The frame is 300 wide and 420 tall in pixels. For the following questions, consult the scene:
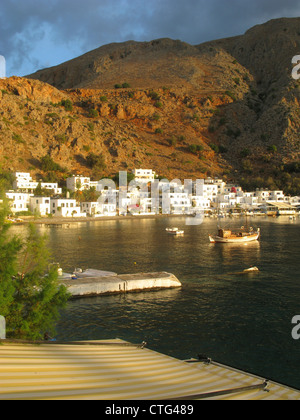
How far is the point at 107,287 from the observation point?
23734mm

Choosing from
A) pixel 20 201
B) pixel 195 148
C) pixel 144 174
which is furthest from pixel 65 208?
pixel 195 148

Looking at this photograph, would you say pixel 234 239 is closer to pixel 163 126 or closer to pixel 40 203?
pixel 40 203

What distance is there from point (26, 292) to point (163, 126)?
13663cm

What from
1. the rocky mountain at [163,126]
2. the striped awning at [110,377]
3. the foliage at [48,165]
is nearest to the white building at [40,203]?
the rocky mountain at [163,126]

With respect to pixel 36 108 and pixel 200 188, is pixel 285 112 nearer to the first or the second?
pixel 200 188

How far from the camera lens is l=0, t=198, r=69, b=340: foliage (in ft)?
34.7

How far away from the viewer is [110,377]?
23.6 feet

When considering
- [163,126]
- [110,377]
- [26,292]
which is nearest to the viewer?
[110,377]

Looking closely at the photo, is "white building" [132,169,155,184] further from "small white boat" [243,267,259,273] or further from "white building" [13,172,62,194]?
"small white boat" [243,267,259,273]

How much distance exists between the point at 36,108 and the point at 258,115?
89.1 meters

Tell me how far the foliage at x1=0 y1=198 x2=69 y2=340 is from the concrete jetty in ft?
33.6

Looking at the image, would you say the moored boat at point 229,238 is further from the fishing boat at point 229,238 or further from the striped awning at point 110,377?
the striped awning at point 110,377

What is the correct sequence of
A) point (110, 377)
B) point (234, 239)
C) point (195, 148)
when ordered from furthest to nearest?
point (195, 148)
point (234, 239)
point (110, 377)

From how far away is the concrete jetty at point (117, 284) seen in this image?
906 inches
